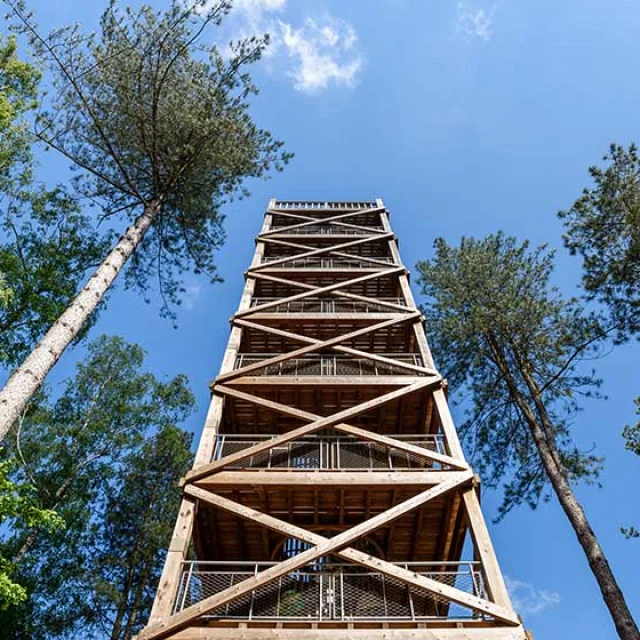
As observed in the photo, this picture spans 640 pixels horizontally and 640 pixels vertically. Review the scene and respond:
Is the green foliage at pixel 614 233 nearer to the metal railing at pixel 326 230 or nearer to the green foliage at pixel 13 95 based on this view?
the metal railing at pixel 326 230

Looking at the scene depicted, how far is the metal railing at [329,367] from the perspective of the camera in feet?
38.5

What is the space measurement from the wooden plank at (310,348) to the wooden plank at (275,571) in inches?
121

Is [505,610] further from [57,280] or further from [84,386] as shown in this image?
[84,386]

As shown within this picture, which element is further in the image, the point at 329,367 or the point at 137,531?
the point at 137,531

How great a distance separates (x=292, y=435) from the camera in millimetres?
9141

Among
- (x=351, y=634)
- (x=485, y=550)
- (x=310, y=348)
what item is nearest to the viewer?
(x=351, y=634)

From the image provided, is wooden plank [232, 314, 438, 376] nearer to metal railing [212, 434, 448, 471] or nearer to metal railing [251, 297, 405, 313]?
metal railing [251, 297, 405, 313]

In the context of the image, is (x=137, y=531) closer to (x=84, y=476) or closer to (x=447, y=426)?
(x=84, y=476)

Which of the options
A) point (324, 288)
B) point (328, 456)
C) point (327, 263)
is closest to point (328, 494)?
point (328, 456)

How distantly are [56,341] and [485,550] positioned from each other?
771 cm

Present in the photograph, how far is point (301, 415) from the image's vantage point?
9812 mm

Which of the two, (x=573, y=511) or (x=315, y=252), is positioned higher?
(x=315, y=252)

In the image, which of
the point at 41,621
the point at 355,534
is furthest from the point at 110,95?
the point at 41,621

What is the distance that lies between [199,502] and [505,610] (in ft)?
15.0
